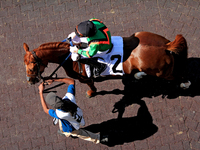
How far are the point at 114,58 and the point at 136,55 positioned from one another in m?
0.49

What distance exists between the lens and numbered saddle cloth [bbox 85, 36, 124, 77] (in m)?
3.92

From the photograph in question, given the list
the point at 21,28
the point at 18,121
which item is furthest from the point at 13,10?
the point at 18,121

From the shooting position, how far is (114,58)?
13.1ft

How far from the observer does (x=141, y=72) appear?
171 inches

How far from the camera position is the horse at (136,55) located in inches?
140

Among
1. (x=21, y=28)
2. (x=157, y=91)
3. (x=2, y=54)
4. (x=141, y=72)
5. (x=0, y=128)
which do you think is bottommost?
(x=0, y=128)

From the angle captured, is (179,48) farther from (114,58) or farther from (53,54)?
(53,54)

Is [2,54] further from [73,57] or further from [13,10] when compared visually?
[73,57]

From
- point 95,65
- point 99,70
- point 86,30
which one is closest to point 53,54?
point 86,30

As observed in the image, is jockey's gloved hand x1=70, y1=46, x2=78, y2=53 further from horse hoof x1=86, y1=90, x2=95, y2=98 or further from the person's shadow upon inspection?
the person's shadow

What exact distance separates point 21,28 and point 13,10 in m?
0.72

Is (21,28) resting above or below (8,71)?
above

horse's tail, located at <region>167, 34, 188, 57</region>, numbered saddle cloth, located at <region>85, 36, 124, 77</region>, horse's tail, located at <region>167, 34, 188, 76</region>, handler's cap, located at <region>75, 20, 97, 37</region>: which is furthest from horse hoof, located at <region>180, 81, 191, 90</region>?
handler's cap, located at <region>75, 20, 97, 37</region>

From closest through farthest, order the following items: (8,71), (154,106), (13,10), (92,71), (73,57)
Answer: (73,57), (92,71), (154,106), (8,71), (13,10)
